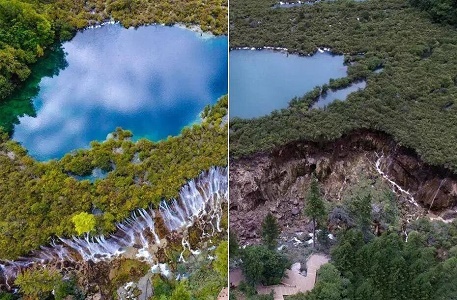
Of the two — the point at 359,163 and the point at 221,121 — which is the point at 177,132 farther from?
the point at 359,163

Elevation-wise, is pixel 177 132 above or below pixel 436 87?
above

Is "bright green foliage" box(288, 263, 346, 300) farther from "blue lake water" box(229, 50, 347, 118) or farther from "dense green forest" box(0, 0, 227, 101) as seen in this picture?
"dense green forest" box(0, 0, 227, 101)

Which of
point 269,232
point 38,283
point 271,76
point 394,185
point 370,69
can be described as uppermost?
point 271,76

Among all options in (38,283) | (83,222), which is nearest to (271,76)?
(83,222)

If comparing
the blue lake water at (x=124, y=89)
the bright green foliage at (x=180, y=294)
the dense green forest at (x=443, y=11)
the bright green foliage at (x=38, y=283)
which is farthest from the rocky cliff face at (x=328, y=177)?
the dense green forest at (x=443, y=11)

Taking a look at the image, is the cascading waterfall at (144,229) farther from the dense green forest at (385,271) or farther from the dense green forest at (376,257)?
the dense green forest at (385,271)

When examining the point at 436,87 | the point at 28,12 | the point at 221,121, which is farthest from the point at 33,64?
the point at 436,87

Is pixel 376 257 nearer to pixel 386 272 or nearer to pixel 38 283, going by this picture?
pixel 386 272
